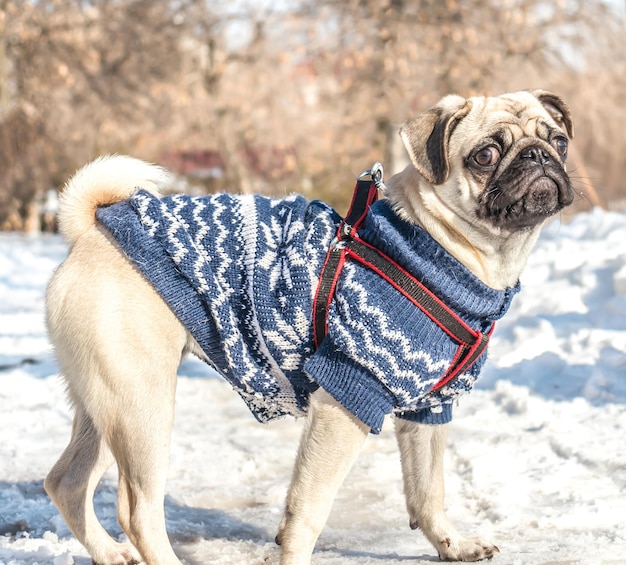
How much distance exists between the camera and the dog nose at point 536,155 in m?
2.95

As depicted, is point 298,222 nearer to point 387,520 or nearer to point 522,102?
point 522,102

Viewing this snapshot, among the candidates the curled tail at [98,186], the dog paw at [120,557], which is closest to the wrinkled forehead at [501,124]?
the curled tail at [98,186]

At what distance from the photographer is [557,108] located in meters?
3.51

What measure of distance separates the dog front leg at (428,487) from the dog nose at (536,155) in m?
1.15

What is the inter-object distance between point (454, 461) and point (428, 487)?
3.11 feet

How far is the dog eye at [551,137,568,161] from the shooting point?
10.4 ft

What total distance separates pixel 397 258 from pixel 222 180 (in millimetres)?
16150

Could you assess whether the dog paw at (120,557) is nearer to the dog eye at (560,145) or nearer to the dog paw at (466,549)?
the dog paw at (466,549)

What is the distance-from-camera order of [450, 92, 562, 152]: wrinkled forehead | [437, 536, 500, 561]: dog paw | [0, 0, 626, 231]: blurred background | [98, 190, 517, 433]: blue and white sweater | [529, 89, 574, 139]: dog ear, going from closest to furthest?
1. [98, 190, 517, 433]: blue and white sweater
2. [450, 92, 562, 152]: wrinkled forehead
3. [437, 536, 500, 561]: dog paw
4. [529, 89, 574, 139]: dog ear
5. [0, 0, 626, 231]: blurred background

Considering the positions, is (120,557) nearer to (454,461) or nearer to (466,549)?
(466,549)

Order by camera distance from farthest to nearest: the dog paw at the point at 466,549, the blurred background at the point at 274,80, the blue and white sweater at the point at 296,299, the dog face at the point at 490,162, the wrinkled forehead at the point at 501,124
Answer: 1. the blurred background at the point at 274,80
2. the dog paw at the point at 466,549
3. the wrinkled forehead at the point at 501,124
4. the dog face at the point at 490,162
5. the blue and white sweater at the point at 296,299

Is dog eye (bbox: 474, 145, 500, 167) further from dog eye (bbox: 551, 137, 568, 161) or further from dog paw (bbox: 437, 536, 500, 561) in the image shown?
dog paw (bbox: 437, 536, 500, 561)

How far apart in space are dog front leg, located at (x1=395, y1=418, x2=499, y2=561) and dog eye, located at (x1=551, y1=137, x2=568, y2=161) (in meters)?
1.21

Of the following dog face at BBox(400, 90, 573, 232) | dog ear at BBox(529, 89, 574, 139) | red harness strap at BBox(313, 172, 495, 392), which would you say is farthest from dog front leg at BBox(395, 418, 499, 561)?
dog ear at BBox(529, 89, 574, 139)
